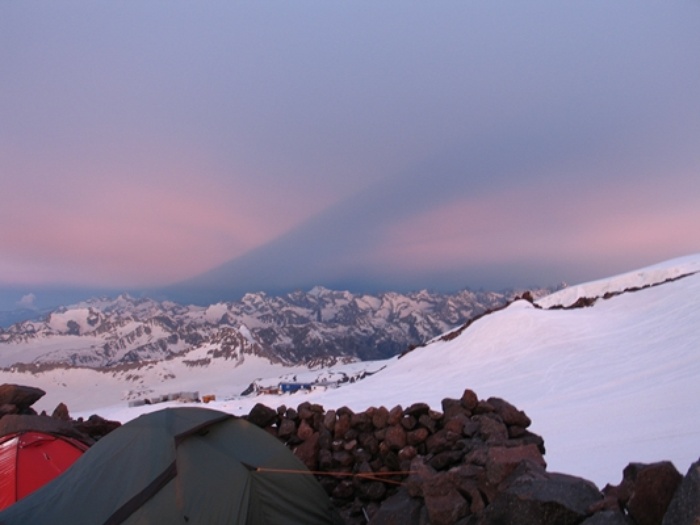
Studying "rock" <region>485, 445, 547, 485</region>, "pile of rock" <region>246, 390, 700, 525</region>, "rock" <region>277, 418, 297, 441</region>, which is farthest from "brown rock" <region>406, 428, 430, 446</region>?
"rock" <region>485, 445, 547, 485</region>

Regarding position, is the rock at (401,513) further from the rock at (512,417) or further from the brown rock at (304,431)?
the brown rock at (304,431)

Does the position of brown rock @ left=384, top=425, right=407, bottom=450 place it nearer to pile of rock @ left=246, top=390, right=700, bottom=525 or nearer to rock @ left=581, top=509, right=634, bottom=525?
pile of rock @ left=246, top=390, right=700, bottom=525

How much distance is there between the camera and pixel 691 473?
3.19 metres

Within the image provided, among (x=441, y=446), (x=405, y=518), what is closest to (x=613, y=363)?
(x=441, y=446)

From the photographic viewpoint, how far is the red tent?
7734 mm

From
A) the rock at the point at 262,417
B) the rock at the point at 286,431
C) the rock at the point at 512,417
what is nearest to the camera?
the rock at the point at 512,417

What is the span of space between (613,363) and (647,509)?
14.9 meters

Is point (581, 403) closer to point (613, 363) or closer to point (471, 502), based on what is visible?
point (613, 363)

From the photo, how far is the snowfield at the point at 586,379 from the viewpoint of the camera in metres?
8.63

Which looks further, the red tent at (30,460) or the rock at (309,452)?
the rock at (309,452)

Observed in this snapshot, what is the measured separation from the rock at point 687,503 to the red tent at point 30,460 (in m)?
9.04

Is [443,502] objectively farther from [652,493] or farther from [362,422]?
[362,422]

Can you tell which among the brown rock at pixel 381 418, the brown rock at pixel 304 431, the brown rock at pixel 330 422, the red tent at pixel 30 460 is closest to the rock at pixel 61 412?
the red tent at pixel 30 460

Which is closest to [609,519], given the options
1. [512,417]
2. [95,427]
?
[512,417]
